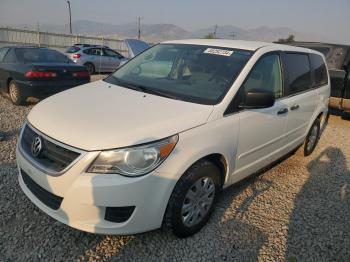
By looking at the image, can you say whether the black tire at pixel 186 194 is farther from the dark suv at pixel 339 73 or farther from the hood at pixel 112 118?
the dark suv at pixel 339 73

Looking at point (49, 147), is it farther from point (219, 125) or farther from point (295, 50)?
point (295, 50)

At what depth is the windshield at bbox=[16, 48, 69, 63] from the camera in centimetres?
744

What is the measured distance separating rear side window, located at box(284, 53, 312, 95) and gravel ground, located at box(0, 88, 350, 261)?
1237 millimetres

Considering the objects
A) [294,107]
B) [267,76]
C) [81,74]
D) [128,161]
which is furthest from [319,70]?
[81,74]

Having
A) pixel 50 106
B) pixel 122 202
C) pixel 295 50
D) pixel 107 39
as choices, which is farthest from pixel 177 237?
pixel 107 39

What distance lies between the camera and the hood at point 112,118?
240 cm

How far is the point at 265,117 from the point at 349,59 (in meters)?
5.94

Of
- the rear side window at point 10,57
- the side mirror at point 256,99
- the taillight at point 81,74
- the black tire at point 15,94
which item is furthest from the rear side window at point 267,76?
the rear side window at point 10,57

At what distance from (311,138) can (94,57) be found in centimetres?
1218

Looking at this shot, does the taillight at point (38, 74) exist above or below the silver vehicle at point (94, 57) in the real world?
above

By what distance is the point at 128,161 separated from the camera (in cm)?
235

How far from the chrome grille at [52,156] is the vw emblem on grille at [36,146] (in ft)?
0.06

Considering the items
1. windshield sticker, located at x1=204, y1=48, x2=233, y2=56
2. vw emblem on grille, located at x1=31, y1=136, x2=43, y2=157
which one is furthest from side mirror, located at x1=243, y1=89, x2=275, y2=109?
vw emblem on grille, located at x1=31, y1=136, x2=43, y2=157

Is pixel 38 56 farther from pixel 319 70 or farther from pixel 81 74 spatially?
pixel 319 70
